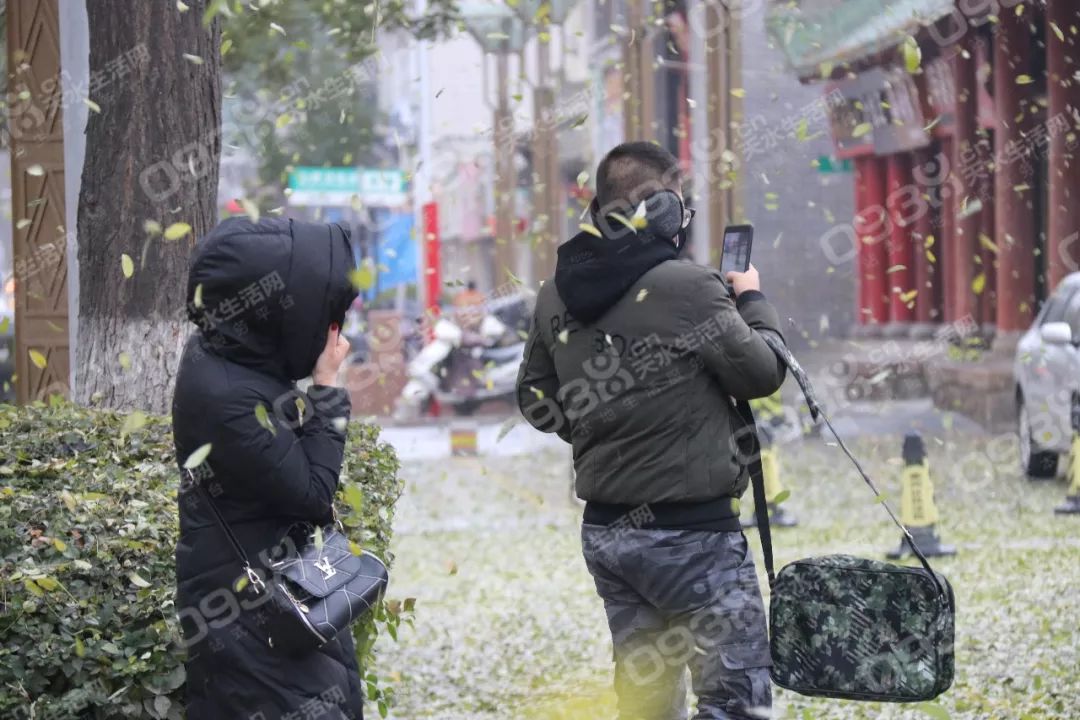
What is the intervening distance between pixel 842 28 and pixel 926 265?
14.8 ft

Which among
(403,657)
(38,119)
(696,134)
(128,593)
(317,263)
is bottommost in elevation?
(403,657)

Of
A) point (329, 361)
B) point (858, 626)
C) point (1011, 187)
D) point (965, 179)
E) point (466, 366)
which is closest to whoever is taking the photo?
point (329, 361)

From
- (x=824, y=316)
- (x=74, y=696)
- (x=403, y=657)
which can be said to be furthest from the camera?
(x=824, y=316)

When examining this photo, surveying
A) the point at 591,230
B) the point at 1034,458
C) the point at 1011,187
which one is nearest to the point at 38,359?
the point at 591,230

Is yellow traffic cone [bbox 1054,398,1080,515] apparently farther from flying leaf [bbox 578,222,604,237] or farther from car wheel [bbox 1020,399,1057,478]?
flying leaf [bbox 578,222,604,237]

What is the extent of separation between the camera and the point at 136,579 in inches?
150

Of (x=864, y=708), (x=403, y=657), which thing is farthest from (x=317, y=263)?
(x=403, y=657)

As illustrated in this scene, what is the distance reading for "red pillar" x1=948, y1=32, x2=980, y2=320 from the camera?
2041 cm

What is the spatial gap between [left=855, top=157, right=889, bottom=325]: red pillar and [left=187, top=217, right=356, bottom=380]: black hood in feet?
75.0

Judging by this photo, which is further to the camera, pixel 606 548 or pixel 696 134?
pixel 696 134

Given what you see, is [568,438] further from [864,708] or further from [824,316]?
[824,316]

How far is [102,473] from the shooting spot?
174 inches

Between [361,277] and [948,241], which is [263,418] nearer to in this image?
[361,277]

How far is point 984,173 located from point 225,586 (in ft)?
62.1
